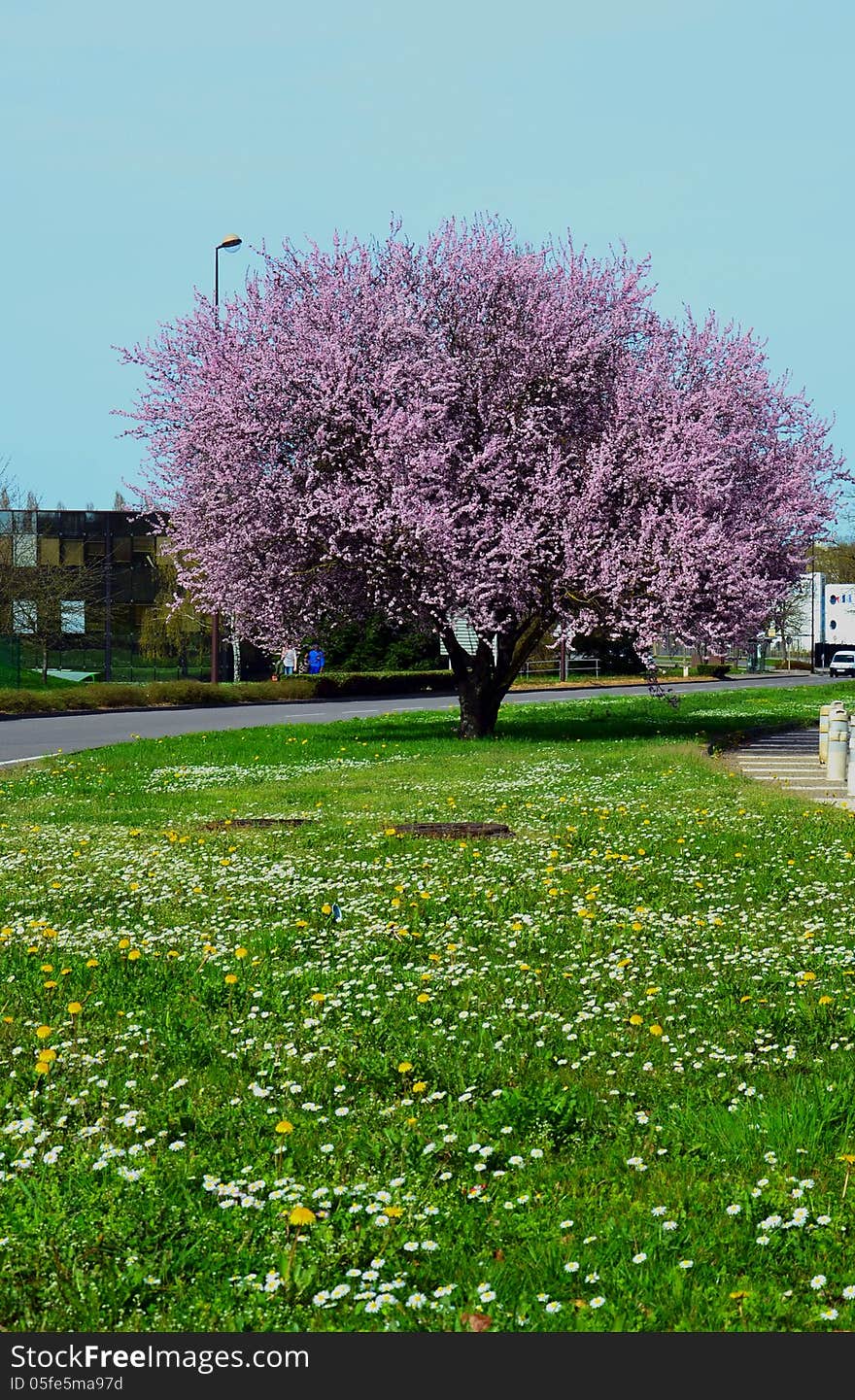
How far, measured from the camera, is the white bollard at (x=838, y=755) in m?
19.2

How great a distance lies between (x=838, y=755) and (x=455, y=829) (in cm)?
804

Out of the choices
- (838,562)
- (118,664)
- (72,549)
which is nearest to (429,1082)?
(118,664)

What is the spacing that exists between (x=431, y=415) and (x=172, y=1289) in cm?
2203

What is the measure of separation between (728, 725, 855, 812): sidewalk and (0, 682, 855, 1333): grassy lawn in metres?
4.80

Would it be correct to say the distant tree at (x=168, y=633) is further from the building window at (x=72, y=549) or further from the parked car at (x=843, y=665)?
the parked car at (x=843, y=665)

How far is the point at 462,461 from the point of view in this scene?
25266 millimetres

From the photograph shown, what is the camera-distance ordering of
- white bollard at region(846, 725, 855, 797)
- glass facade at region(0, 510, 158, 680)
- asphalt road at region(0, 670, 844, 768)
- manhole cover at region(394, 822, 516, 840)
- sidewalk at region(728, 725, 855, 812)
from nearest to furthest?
manhole cover at region(394, 822, 516, 840), white bollard at region(846, 725, 855, 797), sidewalk at region(728, 725, 855, 812), asphalt road at region(0, 670, 844, 768), glass facade at region(0, 510, 158, 680)

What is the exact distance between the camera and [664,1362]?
147 inches

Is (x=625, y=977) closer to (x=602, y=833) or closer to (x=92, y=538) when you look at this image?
(x=602, y=833)

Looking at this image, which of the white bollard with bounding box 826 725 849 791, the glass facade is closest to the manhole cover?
the white bollard with bounding box 826 725 849 791

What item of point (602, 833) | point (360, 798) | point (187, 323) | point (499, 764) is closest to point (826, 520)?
point (499, 764)

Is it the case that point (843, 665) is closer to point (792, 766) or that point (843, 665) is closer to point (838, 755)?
point (792, 766)

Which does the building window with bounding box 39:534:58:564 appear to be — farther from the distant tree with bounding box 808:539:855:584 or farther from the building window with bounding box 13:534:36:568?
the distant tree with bounding box 808:539:855:584

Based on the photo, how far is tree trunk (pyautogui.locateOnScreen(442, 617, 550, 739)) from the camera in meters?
27.3
